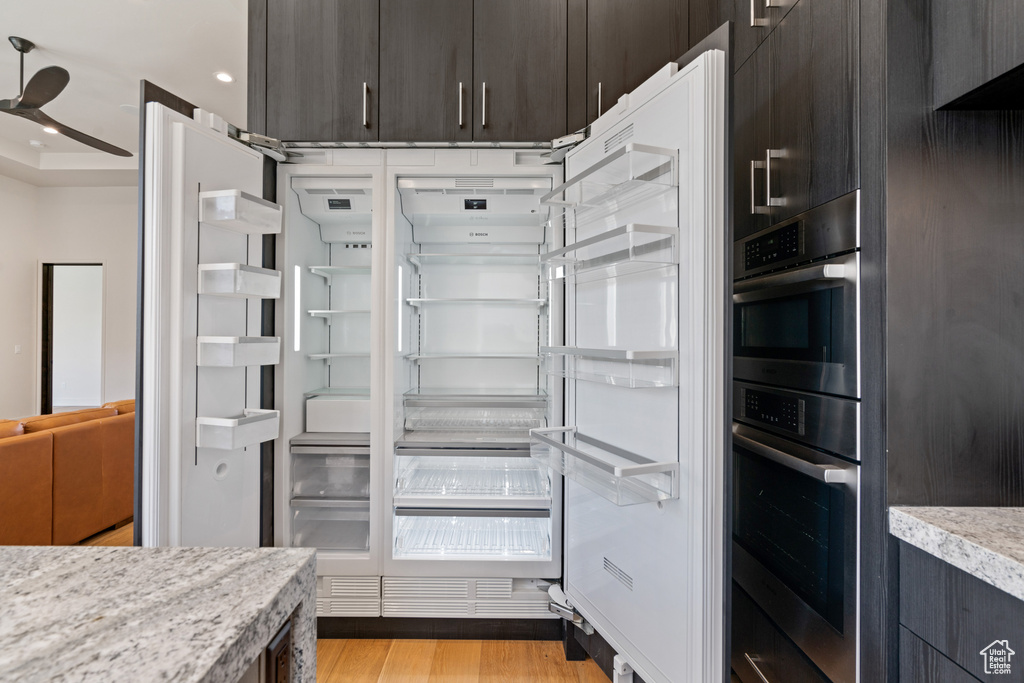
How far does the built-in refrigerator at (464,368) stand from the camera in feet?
4.02

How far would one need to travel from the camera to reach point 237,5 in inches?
97.1

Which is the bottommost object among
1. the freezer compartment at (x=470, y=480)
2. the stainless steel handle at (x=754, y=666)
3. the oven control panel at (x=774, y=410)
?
the stainless steel handle at (x=754, y=666)

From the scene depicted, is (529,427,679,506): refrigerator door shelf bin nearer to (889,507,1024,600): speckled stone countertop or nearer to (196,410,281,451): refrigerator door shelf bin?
(889,507,1024,600): speckled stone countertop

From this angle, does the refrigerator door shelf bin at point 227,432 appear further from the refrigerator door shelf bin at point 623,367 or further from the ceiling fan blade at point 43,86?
the ceiling fan blade at point 43,86

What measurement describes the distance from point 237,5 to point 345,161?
1.32 meters

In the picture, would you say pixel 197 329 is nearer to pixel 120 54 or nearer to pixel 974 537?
pixel 974 537

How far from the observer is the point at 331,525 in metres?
2.23

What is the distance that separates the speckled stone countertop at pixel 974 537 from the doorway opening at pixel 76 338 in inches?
291

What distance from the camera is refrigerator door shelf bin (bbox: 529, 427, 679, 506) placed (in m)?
1.23

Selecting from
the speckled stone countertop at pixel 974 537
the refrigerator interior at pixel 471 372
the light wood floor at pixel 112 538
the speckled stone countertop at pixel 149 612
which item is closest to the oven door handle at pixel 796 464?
the speckled stone countertop at pixel 974 537

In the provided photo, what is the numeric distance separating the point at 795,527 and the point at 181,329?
6.19ft

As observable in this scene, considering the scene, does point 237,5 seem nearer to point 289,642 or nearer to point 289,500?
point 289,500

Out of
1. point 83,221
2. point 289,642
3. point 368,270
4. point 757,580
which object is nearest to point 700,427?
point 757,580

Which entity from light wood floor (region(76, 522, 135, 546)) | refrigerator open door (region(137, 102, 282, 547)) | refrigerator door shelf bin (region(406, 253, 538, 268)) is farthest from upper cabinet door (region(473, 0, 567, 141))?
light wood floor (region(76, 522, 135, 546))
